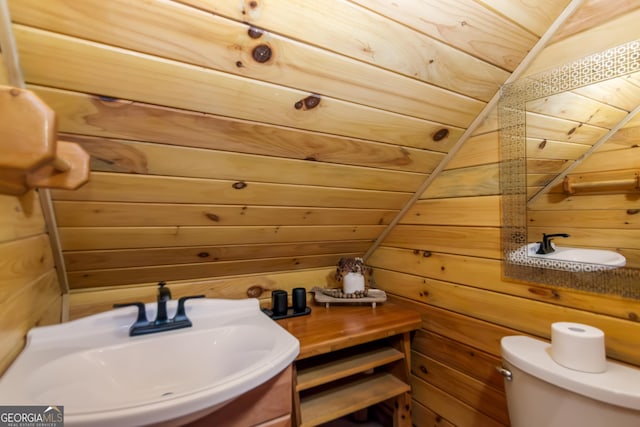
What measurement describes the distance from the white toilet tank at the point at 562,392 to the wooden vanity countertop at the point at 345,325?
0.45 meters

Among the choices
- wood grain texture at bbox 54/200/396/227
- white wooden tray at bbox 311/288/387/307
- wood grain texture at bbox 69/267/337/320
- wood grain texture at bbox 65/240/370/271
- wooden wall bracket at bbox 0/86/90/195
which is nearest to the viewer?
wooden wall bracket at bbox 0/86/90/195

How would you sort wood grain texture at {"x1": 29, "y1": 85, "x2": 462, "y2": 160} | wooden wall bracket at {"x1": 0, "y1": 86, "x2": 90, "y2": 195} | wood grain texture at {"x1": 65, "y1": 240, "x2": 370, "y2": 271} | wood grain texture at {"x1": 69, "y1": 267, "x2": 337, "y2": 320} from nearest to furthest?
wooden wall bracket at {"x1": 0, "y1": 86, "x2": 90, "y2": 195} < wood grain texture at {"x1": 29, "y1": 85, "x2": 462, "y2": 160} < wood grain texture at {"x1": 65, "y1": 240, "x2": 370, "y2": 271} < wood grain texture at {"x1": 69, "y1": 267, "x2": 337, "y2": 320}

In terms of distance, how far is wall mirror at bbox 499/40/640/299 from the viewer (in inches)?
34.2

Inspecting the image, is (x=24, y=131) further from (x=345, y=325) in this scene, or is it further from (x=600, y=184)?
(x=600, y=184)

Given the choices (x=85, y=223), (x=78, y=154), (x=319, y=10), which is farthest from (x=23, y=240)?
(x=319, y=10)

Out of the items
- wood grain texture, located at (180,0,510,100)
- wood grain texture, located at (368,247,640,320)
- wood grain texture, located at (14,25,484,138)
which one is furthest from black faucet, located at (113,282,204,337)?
wood grain texture, located at (368,247,640,320)

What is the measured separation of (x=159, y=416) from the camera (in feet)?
2.06

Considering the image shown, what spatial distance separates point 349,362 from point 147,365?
2.50 feet

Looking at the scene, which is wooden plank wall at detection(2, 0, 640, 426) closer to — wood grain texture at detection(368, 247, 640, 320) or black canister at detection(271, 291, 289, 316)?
Answer: wood grain texture at detection(368, 247, 640, 320)

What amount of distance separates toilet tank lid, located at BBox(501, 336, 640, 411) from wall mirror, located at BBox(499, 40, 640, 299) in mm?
223

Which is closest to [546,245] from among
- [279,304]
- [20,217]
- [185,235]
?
[279,304]

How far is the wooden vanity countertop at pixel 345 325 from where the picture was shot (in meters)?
1.14

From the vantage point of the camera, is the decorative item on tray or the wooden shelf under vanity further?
the decorative item on tray

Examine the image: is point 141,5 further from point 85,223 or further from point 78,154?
point 85,223
